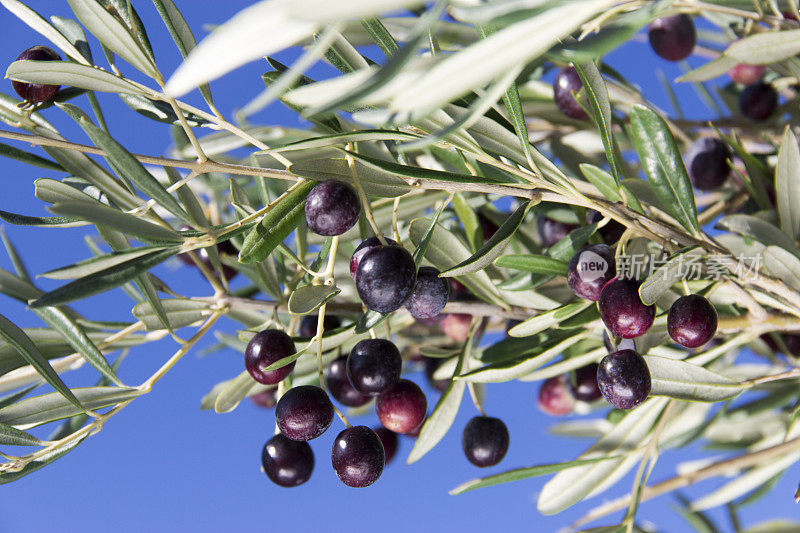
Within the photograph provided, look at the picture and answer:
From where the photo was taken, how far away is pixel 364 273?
2.00 ft

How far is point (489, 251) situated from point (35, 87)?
1.61 ft

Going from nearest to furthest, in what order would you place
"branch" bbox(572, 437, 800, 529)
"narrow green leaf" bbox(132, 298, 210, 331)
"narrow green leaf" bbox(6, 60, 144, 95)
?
1. "narrow green leaf" bbox(6, 60, 144, 95)
2. "narrow green leaf" bbox(132, 298, 210, 331)
3. "branch" bbox(572, 437, 800, 529)

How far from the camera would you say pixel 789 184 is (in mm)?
887

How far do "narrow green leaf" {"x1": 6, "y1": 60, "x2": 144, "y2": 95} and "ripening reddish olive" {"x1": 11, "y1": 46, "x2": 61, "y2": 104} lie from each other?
0.28 feet

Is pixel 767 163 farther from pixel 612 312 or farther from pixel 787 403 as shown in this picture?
pixel 612 312

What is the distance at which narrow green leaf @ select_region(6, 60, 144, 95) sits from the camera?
60 centimetres

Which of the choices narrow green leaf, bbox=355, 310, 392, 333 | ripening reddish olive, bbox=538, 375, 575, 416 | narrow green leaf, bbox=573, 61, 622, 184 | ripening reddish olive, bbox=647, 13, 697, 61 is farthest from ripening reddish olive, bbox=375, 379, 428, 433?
ripening reddish olive, bbox=647, 13, 697, 61

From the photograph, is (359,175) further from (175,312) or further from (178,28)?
(175,312)

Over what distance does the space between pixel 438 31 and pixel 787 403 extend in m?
1.00

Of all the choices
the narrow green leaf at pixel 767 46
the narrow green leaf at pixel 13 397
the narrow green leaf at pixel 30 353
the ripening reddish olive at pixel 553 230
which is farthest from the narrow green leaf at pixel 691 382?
the narrow green leaf at pixel 13 397

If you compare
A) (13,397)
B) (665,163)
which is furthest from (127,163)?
(665,163)

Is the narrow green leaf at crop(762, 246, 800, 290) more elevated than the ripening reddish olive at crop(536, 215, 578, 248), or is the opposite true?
the ripening reddish olive at crop(536, 215, 578, 248)

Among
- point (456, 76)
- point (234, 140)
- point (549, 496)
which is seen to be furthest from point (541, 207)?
point (456, 76)

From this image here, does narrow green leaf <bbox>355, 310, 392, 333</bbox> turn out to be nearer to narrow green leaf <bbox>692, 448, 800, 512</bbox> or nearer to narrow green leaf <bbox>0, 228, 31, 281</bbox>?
narrow green leaf <bbox>0, 228, 31, 281</bbox>
